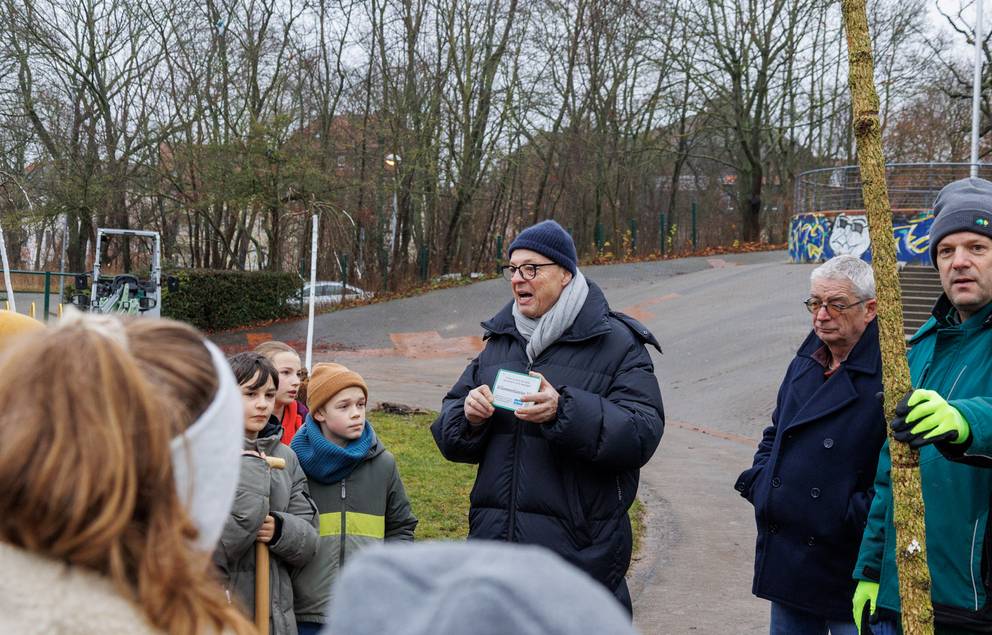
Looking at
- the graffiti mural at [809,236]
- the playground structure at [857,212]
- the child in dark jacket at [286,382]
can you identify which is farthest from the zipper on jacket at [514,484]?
the graffiti mural at [809,236]

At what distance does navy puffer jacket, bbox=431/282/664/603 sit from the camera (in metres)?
3.57

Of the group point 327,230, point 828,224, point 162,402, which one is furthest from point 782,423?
point 327,230

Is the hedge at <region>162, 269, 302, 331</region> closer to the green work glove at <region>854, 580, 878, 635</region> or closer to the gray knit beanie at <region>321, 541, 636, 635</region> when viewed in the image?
the green work glove at <region>854, 580, 878, 635</region>

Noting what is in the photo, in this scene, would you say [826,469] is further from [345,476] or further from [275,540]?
[275,540]

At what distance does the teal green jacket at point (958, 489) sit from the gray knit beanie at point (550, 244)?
1407 mm

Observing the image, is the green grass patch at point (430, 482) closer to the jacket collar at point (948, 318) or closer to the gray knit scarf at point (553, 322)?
the gray knit scarf at point (553, 322)

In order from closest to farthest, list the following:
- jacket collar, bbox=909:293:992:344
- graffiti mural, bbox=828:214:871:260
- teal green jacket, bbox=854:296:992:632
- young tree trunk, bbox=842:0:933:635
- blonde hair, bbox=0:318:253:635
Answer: blonde hair, bbox=0:318:253:635 < young tree trunk, bbox=842:0:933:635 < teal green jacket, bbox=854:296:992:632 < jacket collar, bbox=909:293:992:344 < graffiti mural, bbox=828:214:871:260

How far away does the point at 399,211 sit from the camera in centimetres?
3130

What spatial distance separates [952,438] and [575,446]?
134 cm

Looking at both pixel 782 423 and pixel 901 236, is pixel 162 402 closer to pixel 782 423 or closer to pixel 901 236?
pixel 782 423

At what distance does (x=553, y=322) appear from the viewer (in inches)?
150

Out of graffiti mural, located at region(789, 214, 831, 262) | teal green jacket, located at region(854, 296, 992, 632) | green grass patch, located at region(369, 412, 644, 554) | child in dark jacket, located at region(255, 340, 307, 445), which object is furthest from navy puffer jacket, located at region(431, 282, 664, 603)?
graffiti mural, located at region(789, 214, 831, 262)

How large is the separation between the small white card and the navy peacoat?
0.98 m

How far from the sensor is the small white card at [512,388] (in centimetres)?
360
